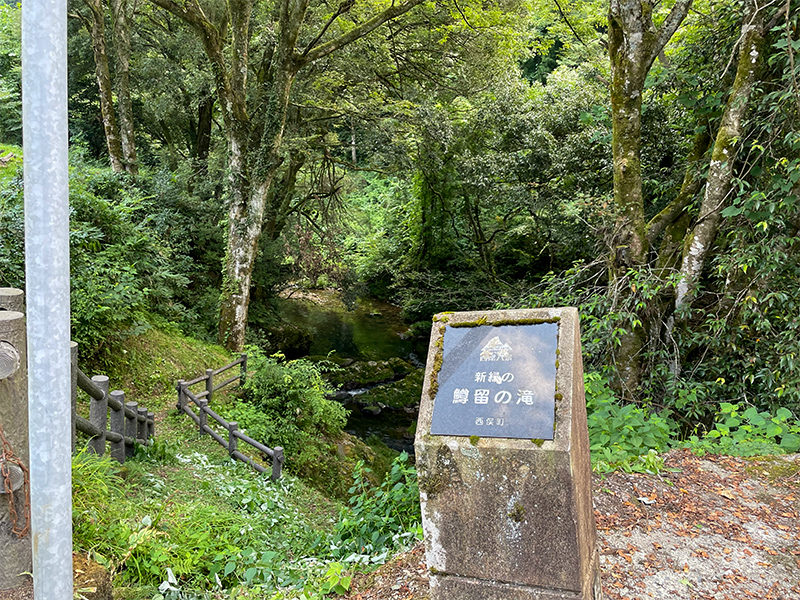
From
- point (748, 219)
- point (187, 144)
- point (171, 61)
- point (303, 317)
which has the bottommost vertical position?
point (303, 317)

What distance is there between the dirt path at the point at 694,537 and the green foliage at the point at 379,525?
0.25 metres

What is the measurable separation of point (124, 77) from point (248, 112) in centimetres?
299

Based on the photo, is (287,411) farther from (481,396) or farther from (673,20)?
(673,20)

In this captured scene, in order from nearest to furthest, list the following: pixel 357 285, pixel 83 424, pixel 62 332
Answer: pixel 62 332 < pixel 83 424 < pixel 357 285

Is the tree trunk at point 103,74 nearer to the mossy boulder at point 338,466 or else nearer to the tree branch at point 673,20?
the mossy boulder at point 338,466

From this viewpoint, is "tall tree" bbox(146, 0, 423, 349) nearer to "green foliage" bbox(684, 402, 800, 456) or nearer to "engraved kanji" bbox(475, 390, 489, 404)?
"green foliage" bbox(684, 402, 800, 456)

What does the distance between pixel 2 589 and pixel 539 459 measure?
8.41ft

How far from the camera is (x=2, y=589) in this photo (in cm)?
253

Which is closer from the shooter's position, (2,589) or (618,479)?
(2,589)

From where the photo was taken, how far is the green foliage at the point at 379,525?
3932 mm

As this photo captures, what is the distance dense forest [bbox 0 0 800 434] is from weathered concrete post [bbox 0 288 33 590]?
5.09 metres

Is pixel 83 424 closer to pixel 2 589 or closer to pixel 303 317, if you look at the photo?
pixel 2 589

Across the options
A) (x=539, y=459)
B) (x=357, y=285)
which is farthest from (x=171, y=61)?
(x=539, y=459)

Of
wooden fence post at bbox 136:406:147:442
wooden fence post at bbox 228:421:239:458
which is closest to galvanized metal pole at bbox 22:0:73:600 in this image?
wooden fence post at bbox 136:406:147:442
